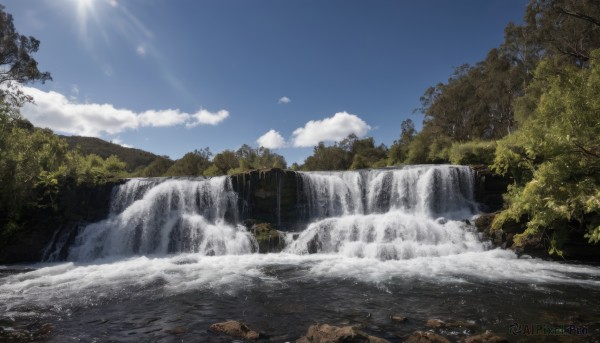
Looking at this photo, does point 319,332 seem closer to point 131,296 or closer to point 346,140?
point 131,296

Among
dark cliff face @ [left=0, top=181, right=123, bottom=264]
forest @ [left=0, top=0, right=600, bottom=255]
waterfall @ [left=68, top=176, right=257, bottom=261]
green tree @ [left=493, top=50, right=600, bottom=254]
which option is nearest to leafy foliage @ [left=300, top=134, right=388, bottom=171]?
forest @ [left=0, top=0, right=600, bottom=255]

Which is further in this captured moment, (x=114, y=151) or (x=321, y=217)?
(x=114, y=151)

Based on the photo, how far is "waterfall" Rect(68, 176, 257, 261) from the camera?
19312 millimetres

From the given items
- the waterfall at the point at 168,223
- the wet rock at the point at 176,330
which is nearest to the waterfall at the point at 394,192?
the waterfall at the point at 168,223

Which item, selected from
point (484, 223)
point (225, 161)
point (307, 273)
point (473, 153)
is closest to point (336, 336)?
point (307, 273)

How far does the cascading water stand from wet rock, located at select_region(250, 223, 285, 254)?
2.16ft

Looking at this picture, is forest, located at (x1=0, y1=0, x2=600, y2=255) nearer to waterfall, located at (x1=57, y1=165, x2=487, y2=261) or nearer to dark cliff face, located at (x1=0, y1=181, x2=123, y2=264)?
dark cliff face, located at (x1=0, y1=181, x2=123, y2=264)

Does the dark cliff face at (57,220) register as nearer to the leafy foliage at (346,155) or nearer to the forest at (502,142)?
the forest at (502,142)

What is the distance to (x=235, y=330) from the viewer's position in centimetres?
739

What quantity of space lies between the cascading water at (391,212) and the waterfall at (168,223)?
470 centimetres

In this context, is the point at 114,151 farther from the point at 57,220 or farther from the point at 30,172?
the point at 30,172

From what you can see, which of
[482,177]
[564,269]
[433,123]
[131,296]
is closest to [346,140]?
[433,123]

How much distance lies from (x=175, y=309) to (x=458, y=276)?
935cm

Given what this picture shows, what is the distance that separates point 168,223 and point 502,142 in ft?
73.7
